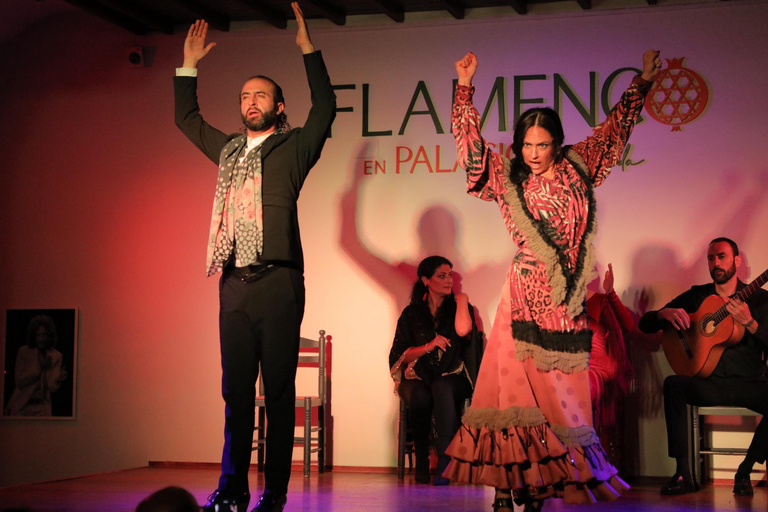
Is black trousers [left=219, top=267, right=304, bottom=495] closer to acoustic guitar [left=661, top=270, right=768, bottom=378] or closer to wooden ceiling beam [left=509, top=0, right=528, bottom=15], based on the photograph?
acoustic guitar [left=661, top=270, right=768, bottom=378]

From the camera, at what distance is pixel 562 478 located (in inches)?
126

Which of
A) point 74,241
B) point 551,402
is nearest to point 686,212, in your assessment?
point 551,402

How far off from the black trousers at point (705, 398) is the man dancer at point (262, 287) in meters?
2.65

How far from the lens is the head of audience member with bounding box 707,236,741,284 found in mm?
5266

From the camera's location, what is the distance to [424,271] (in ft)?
18.8

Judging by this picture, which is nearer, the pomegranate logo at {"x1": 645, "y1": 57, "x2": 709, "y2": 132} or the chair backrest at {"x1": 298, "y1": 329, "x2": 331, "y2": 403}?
the pomegranate logo at {"x1": 645, "y1": 57, "x2": 709, "y2": 132}

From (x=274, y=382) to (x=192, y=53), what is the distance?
1.41 m

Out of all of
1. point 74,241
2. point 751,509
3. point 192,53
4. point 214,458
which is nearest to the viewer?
point 192,53

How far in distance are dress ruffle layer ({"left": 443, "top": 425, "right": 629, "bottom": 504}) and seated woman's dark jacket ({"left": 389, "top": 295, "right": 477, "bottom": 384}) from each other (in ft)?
7.21

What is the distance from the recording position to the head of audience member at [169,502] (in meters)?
1.60

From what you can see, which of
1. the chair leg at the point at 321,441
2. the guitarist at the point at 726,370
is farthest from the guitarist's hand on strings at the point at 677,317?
the chair leg at the point at 321,441

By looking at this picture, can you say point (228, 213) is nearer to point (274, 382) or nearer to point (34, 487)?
point (274, 382)

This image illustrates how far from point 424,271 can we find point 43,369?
3.00 m

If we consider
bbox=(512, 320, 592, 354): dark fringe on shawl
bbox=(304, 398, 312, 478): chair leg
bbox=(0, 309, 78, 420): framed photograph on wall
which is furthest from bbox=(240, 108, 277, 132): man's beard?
bbox=(0, 309, 78, 420): framed photograph on wall
